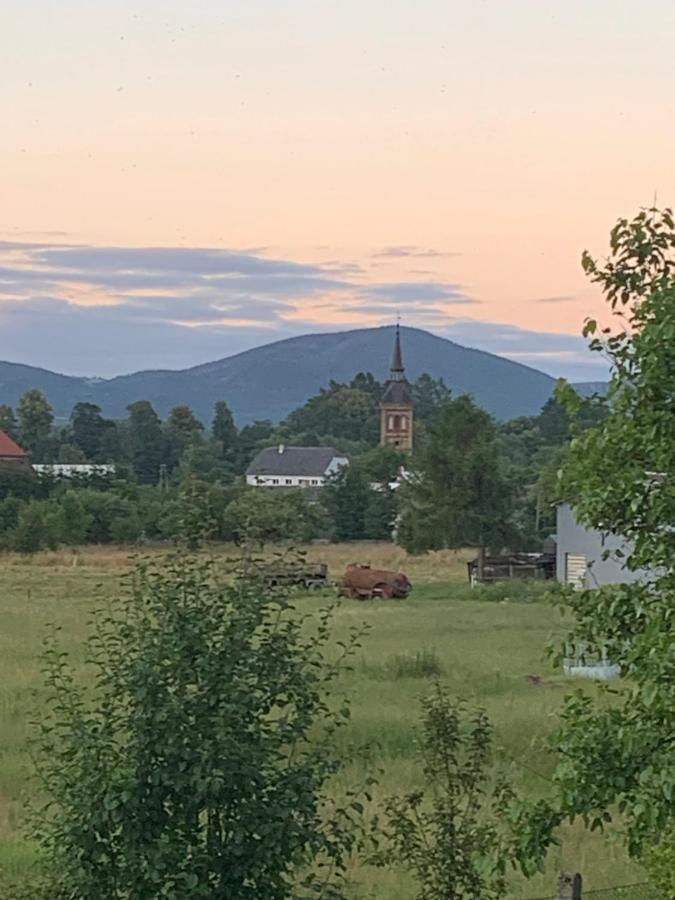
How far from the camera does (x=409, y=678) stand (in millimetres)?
A: 21734

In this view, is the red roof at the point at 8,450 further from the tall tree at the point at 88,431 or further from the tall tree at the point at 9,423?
the tall tree at the point at 9,423

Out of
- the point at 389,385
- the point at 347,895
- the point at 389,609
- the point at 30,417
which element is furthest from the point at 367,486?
the point at 389,385

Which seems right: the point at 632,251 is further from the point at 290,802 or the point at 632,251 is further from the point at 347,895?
the point at 347,895

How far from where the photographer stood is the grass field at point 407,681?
11.8 metres

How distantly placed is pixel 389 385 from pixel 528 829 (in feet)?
511

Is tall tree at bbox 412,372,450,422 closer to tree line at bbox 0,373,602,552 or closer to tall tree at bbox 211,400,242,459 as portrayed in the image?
tree line at bbox 0,373,602,552

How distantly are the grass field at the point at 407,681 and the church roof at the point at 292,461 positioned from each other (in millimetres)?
81656

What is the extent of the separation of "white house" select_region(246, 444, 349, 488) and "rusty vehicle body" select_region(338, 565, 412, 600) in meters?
78.6

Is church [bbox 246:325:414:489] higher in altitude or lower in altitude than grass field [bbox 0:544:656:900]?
higher

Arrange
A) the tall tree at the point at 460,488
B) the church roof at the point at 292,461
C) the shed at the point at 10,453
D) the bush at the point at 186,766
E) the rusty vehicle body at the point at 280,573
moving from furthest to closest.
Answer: the church roof at the point at 292,461, the shed at the point at 10,453, the tall tree at the point at 460,488, the rusty vehicle body at the point at 280,573, the bush at the point at 186,766

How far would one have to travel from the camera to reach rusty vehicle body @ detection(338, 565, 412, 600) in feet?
135

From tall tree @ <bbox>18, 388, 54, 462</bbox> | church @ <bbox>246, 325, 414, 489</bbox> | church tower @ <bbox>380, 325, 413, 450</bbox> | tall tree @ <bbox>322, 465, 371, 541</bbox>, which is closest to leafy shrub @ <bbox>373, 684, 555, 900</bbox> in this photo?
tall tree @ <bbox>322, 465, 371, 541</bbox>

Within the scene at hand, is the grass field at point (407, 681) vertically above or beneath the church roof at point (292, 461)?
beneath

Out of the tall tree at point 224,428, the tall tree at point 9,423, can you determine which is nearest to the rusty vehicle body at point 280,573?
the tall tree at point 9,423
